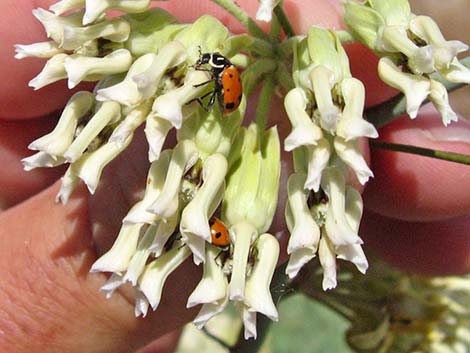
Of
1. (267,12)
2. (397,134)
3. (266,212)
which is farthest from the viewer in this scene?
(397,134)

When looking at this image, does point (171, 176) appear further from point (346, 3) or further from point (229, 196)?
point (346, 3)

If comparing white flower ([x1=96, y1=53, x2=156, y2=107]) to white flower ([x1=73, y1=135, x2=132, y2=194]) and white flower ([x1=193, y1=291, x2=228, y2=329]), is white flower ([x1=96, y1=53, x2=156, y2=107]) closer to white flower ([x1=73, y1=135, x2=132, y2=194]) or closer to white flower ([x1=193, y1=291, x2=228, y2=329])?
white flower ([x1=73, y1=135, x2=132, y2=194])

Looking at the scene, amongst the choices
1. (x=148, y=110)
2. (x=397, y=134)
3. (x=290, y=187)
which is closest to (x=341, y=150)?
(x=290, y=187)

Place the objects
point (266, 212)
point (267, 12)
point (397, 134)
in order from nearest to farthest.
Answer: point (267, 12), point (266, 212), point (397, 134)

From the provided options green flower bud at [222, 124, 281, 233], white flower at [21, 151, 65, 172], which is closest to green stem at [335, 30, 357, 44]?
green flower bud at [222, 124, 281, 233]

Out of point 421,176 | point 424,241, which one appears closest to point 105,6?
point 421,176

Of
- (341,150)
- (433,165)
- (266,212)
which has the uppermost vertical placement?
(341,150)
